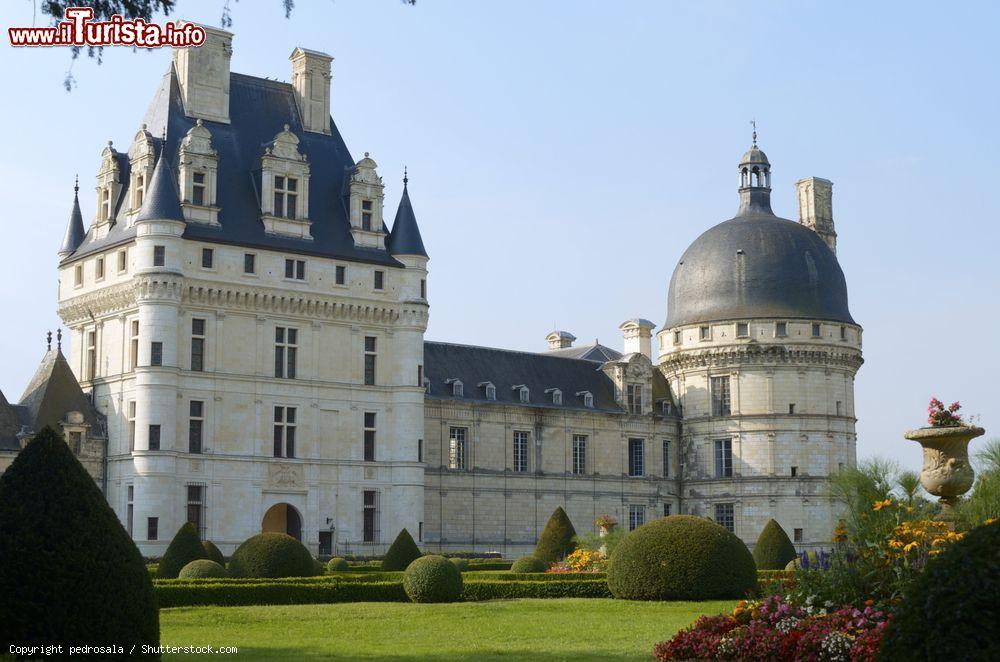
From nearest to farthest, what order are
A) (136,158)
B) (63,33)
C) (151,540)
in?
(63,33)
(151,540)
(136,158)

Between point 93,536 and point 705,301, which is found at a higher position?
point 705,301

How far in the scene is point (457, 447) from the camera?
57.0 metres

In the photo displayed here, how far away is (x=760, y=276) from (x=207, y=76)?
26.5 metres

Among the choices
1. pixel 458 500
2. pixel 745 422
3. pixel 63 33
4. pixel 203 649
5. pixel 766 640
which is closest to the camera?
pixel 63 33

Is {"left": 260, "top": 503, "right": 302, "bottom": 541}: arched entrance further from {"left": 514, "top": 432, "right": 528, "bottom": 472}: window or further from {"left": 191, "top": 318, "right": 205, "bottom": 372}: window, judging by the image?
{"left": 514, "top": 432, "right": 528, "bottom": 472}: window

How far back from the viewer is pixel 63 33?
13.6 meters

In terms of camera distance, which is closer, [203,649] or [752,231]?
[203,649]

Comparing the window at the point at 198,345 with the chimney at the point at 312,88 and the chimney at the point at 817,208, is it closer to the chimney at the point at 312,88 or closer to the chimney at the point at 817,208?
the chimney at the point at 312,88

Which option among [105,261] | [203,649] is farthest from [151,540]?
[203,649]

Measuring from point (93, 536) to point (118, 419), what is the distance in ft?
110

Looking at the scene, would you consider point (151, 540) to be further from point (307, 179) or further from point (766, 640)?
point (766, 640)

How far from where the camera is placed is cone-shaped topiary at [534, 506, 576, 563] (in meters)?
46.7

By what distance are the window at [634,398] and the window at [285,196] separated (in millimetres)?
20251

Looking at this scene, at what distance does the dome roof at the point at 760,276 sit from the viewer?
62.9 meters
